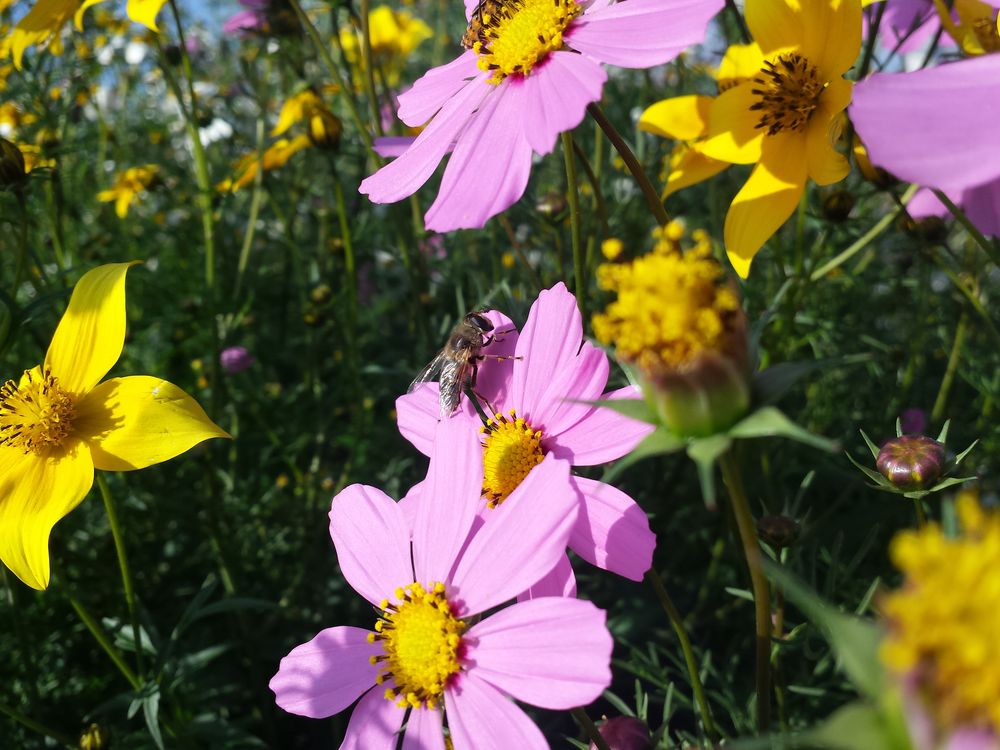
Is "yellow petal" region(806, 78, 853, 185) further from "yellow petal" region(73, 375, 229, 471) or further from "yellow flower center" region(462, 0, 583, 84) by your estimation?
"yellow petal" region(73, 375, 229, 471)

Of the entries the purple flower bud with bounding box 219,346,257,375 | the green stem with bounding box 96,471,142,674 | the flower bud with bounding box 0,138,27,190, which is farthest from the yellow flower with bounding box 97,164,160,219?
the green stem with bounding box 96,471,142,674

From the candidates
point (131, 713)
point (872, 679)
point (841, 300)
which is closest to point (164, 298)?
point (131, 713)

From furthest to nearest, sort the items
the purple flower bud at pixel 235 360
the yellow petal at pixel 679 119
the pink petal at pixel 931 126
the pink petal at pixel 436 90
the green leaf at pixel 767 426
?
the purple flower bud at pixel 235 360
the yellow petal at pixel 679 119
the pink petal at pixel 436 90
the pink petal at pixel 931 126
the green leaf at pixel 767 426

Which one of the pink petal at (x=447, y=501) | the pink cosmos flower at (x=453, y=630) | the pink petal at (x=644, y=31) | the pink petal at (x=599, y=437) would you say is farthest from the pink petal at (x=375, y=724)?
the pink petal at (x=644, y=31)

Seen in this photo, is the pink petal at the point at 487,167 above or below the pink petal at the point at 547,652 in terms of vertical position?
above

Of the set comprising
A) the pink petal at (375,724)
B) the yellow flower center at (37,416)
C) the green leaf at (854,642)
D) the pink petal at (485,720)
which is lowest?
the pink petal at (375,724)

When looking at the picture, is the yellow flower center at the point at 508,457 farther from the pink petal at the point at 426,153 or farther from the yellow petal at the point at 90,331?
the yellow petal at the point at 90,331
